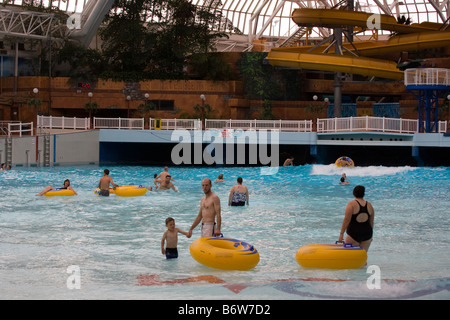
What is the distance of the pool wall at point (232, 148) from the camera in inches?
1410

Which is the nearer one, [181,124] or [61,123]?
[61,123]

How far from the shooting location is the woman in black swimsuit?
10.7 meters

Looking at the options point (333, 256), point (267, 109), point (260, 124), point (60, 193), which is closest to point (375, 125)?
point (260, 124)

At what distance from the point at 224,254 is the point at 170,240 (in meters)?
1.27

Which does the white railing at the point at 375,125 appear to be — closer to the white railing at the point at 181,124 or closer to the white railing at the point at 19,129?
the white railing at the point at 181,124

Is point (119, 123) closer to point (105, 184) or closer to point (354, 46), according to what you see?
point (354, 46)

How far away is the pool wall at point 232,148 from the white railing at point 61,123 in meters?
0.90

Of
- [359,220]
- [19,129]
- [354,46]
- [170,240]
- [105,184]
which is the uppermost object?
[354,46]

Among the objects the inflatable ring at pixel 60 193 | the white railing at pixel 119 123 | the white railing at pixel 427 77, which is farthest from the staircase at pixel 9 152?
the white railing at pixel 427 77

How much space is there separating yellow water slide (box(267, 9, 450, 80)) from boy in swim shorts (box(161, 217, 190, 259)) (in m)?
29.0

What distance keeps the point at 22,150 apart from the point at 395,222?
23502 mm

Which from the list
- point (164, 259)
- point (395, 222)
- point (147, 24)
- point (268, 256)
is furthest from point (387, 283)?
point (147, 24)

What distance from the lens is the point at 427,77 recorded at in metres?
36.1
